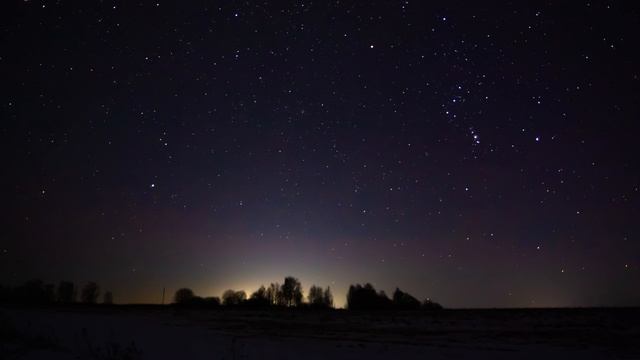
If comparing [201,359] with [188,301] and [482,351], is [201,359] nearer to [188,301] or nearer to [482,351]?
[482,351]

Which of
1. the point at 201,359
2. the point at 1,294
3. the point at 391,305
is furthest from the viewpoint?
the point at 1,294

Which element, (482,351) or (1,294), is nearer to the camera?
(482,351)

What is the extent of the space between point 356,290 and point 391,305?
1313cm

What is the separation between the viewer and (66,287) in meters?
167

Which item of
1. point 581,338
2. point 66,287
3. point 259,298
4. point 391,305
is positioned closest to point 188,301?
point 259,298

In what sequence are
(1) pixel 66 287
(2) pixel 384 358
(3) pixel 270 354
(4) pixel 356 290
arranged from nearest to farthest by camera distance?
(3) pixel 270 354, (2) pixel 384 358, (4) pixel 356 290, (1) pixel 66 287

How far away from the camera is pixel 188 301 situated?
147 metres

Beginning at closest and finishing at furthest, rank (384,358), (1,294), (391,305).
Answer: (384,358) < (391,305) < (1,294)

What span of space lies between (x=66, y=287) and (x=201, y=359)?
7101 inches

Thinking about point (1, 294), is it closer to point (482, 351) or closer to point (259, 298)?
point (259, 298)

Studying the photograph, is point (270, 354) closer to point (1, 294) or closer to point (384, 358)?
point (384, 358)

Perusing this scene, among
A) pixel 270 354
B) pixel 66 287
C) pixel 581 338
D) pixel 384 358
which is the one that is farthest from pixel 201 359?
pixel 66 287

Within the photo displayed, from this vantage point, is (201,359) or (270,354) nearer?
(201,359)

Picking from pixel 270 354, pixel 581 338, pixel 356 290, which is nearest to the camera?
pixel 270 354
